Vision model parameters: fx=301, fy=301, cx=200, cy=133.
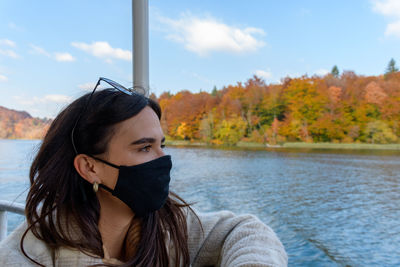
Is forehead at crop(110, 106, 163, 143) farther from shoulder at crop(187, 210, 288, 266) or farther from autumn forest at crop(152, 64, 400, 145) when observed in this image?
autumn forest at crop(152, 64, 400, 145)

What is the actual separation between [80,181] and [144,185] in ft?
0.46

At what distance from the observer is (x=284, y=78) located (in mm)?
4957

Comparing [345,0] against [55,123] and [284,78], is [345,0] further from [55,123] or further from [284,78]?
[55,123]

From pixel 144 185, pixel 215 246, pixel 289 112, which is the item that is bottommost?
pixel 215 246

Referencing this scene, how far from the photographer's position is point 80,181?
67 centimetres

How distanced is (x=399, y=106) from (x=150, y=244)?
3.12 m

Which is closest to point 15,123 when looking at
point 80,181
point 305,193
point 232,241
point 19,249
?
point 80,181

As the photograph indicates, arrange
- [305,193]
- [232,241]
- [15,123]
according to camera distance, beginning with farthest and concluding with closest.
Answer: [305,193], [15,123], [232,241]

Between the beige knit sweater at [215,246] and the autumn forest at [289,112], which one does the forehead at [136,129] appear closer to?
the beige knit sweater at [215,246]

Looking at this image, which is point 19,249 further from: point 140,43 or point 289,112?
point 289,112

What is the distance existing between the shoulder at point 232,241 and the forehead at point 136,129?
25cm

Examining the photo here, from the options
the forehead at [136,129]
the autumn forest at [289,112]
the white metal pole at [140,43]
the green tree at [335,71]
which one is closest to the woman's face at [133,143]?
the forehead at [136,129]

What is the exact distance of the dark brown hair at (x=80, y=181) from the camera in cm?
61

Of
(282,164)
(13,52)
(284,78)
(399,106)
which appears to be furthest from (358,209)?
(13,52)
